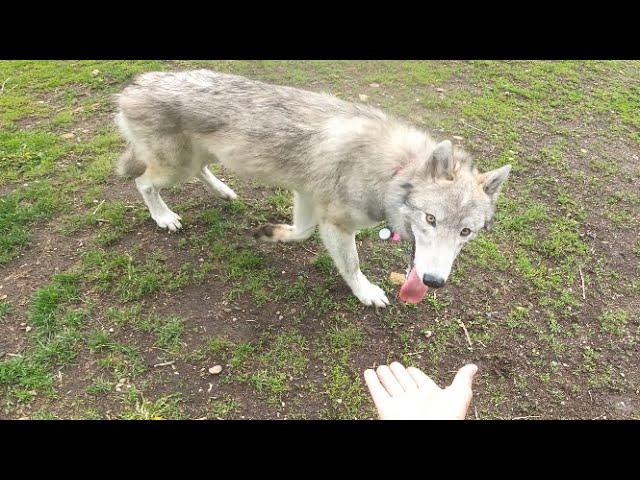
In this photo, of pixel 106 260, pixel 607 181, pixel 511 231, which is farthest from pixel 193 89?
pixel 607 181

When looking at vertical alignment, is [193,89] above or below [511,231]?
above

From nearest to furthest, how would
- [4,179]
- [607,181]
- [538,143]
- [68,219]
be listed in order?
[68,219] → [4,179] → [607,181] → [538,143]

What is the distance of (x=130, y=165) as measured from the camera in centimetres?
468

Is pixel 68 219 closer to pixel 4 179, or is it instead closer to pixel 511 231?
pixel 4 179

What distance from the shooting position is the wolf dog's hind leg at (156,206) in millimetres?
4629

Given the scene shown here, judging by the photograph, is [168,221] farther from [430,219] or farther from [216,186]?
[430,219]

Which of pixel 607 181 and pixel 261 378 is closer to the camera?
pixel 261 378

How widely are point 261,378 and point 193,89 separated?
8.53 feet

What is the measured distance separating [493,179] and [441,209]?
52cm

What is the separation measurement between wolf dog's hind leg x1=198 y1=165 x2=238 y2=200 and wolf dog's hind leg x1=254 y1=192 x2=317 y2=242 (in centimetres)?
68

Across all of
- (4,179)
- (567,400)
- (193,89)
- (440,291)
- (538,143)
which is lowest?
(567,400)

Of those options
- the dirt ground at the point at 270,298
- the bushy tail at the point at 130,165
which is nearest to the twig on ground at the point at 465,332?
the dirt ground at the point at 270,298

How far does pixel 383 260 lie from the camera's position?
4.87 meters

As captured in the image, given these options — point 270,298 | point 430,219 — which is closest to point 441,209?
point 430,219
